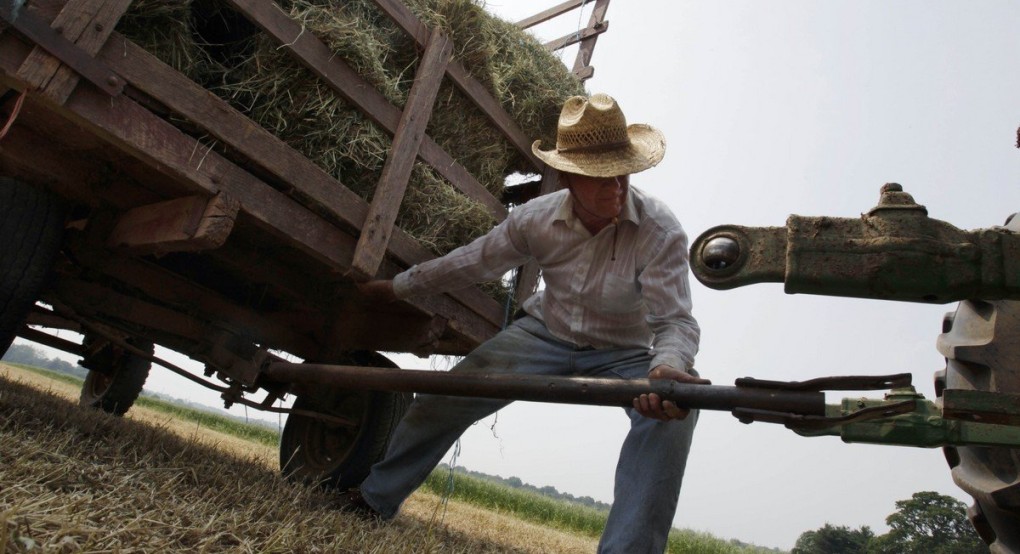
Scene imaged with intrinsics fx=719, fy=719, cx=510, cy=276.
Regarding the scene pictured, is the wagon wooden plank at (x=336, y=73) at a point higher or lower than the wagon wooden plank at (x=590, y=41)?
lower

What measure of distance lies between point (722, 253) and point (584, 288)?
1.59 m

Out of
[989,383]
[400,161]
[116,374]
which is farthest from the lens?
[116,374]

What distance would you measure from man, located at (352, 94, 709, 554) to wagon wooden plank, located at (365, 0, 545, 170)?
1.73 ft

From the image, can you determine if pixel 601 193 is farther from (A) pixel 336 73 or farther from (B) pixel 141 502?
(B) pixel 141 502

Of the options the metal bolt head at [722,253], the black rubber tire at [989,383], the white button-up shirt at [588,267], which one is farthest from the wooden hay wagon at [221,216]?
the black rubber tire at [989,383]

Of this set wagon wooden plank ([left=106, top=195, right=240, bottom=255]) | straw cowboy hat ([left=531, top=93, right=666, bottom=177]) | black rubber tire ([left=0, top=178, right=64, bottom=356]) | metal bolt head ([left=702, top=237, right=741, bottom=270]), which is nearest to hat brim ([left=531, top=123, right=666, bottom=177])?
straw cowboy hat ([left=531, top=93, right=666, bottom=177])

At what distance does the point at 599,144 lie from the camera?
2883mm

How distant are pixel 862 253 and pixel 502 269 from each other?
1944 mm

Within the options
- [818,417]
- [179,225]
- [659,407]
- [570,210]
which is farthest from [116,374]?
[818,417]

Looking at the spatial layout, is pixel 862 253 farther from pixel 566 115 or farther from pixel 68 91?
pixel 68 91

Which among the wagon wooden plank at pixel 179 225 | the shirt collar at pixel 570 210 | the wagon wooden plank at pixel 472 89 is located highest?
the wagon wooden plank at pixel 472 89

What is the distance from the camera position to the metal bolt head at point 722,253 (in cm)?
136

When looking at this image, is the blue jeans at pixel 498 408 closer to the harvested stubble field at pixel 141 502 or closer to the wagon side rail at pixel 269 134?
the harvested stubble field at pixel 141 502

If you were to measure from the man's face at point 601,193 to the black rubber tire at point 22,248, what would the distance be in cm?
207
